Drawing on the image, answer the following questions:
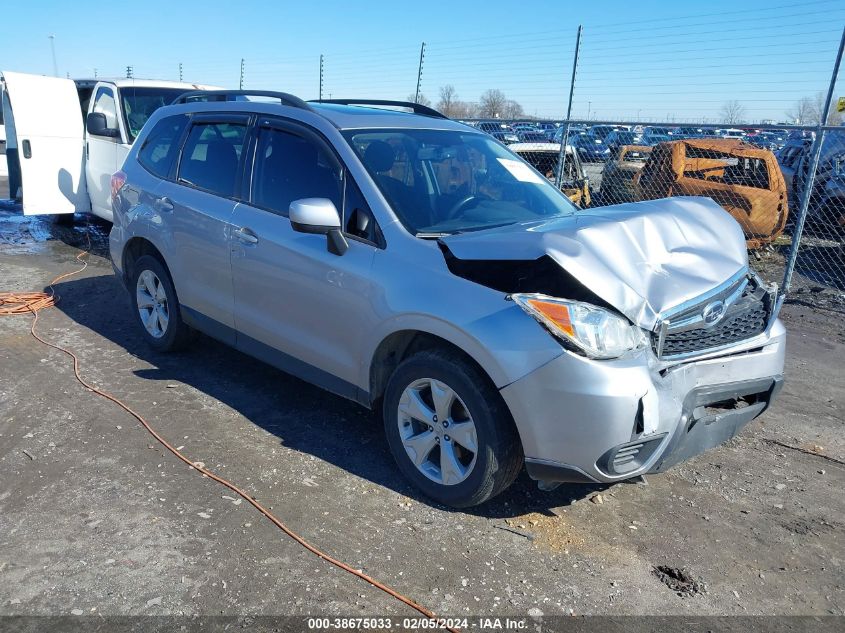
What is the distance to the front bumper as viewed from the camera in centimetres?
284

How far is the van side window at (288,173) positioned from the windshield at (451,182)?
0.24 meters

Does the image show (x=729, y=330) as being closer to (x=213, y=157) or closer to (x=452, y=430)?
(x=452, y=430)

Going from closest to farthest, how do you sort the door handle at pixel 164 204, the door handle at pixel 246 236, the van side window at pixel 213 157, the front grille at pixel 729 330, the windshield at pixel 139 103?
the front grille at pixel 729 330
the door handle at pixel 246 236
the van side window at pixel 213 157
the door handle at pixel 164 204
the windshield at pixel 139 103

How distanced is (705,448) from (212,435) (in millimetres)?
2725

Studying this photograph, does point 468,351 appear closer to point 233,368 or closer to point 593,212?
point 593,212

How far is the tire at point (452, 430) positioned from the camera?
312 cm

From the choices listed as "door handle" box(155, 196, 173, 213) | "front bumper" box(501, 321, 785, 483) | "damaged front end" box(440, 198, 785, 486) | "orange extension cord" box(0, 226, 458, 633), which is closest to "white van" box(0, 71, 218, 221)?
"orange extension cord" box(0, 226, 458, 633)

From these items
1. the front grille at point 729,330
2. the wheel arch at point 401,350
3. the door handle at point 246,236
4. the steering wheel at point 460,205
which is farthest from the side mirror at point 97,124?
the front grille at point 729,330

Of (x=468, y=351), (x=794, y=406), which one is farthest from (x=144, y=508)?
(x=794, y=406)

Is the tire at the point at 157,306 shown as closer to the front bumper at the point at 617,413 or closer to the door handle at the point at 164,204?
the door handle at the point at 164,204

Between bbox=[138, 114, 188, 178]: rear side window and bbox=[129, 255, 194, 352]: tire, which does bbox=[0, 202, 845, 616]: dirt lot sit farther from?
bbox=[138, 114, 188, 178]: rear side window

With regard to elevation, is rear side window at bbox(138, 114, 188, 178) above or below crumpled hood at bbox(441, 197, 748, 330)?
above

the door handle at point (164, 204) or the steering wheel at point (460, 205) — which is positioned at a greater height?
the steering wheel at point (460, 205)

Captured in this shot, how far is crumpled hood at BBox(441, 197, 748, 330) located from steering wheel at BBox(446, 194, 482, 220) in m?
0.25
